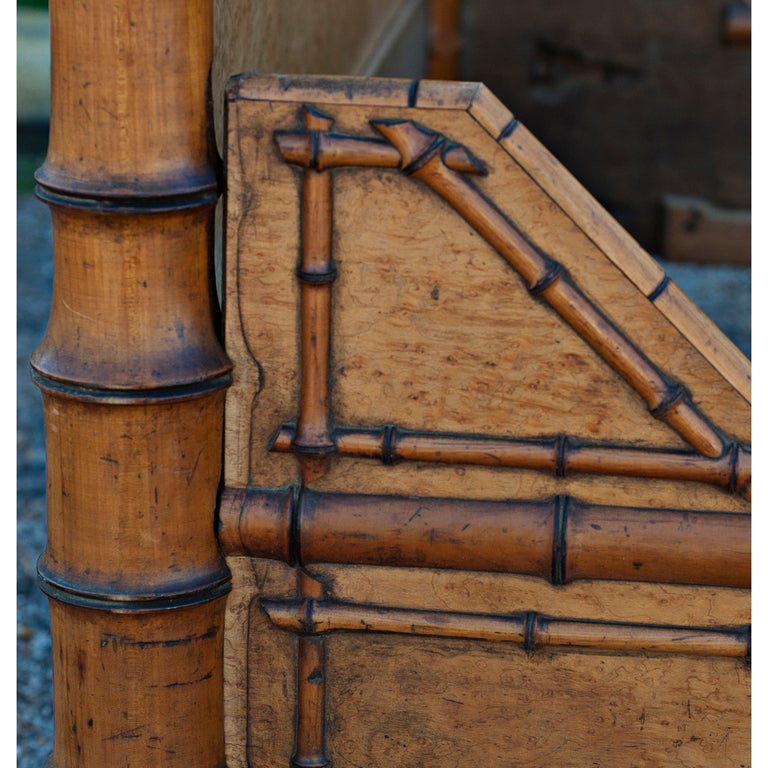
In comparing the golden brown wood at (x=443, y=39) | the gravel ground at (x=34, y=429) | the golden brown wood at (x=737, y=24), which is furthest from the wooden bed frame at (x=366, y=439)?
the golden brown wood at (x=443, y=39)

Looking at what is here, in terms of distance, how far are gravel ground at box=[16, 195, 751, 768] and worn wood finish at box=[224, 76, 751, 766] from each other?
801 mm

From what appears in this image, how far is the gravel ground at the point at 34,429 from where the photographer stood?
6.93 ft

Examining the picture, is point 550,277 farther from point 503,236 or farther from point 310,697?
point 310,697

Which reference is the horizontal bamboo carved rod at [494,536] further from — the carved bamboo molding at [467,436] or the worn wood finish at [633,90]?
the worn wood finish at [633,90]

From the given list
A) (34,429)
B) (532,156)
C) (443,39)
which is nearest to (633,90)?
(443,39)

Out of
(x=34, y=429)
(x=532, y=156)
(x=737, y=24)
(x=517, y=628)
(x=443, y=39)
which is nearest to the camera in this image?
(x=532, y=156)

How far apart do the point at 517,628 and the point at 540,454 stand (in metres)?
0.23

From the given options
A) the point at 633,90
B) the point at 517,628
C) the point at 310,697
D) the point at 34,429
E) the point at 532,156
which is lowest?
the point at 310,697

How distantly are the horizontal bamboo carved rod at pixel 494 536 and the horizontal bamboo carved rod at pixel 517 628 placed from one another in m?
0.06

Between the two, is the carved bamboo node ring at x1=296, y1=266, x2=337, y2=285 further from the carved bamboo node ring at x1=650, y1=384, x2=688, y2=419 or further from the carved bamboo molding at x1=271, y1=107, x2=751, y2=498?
the carved bamboo node ring at x1=650, y1=384, x2=688, y2=419

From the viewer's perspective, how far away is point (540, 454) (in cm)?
140

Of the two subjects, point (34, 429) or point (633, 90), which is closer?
point (34, 429)

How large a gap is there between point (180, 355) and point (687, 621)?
71cm

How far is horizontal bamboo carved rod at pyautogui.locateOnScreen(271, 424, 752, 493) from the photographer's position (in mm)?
1380
